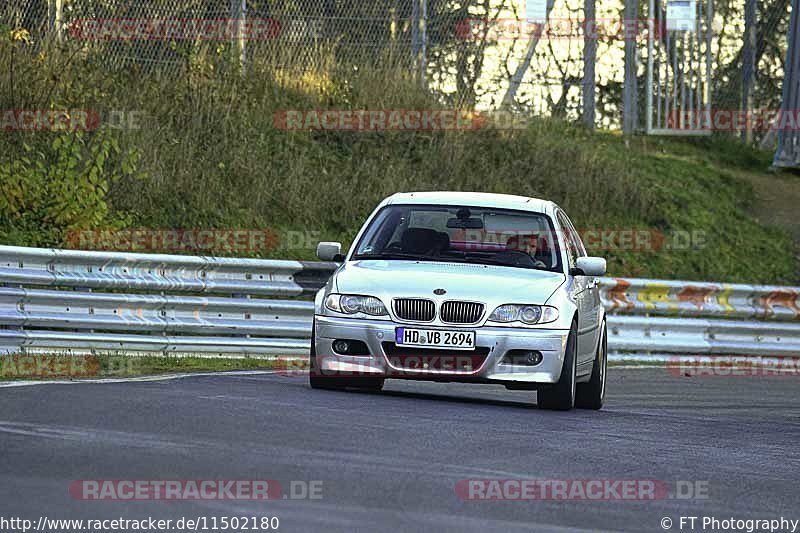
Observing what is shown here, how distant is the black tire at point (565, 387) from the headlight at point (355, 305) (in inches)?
51.0

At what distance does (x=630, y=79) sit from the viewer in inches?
1118

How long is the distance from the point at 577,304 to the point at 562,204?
1332 centimetres

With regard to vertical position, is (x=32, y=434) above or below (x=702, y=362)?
above

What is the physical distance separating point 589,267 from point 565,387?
121 cm

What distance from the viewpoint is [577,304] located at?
42.4 feet

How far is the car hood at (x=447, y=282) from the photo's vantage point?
12367 mm

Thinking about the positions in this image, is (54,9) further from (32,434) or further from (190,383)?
(32,434)

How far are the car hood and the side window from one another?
824mm

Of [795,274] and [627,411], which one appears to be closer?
[627,411]

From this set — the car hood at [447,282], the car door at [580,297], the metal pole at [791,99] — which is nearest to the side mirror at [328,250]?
the car hood at [447,282]

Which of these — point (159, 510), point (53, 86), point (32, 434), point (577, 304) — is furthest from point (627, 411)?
point (53, 86)

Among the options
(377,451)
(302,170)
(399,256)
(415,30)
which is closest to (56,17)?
(302,170)

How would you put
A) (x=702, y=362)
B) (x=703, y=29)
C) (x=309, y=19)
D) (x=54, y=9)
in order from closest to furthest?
(x=702, y=362) → (x=54, y=9) → (x=309, y=19) → (x=703, y=29)

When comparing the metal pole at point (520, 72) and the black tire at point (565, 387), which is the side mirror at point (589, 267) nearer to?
the black tire at point (565, 387)
